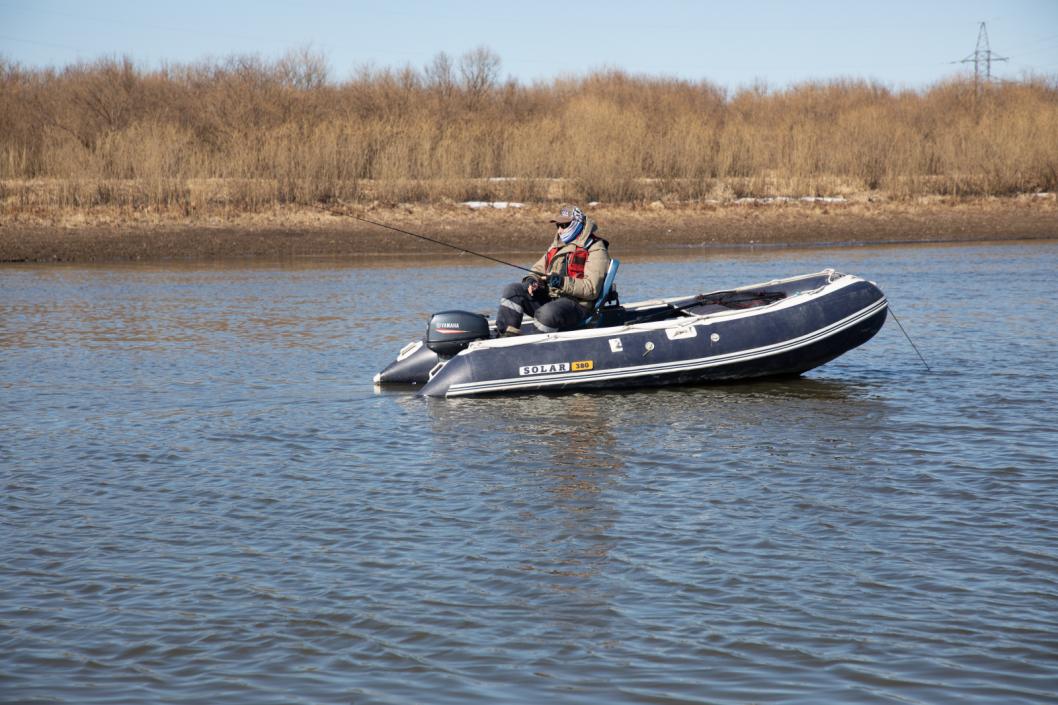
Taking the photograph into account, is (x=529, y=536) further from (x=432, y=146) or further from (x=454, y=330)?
(x=432, y=146)

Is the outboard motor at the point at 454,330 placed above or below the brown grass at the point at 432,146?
below

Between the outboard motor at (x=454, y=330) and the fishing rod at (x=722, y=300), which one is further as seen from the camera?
the fishing rod at (x=722, y=300)

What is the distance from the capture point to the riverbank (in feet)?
78.1

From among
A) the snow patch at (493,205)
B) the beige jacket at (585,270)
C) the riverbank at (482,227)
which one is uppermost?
the snow patch at (493,205)

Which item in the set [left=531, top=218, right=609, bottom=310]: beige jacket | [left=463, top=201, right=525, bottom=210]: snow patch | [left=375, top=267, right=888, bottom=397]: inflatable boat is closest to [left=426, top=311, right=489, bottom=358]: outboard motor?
[left=375, top=267, right=888, bottom=397]: inflatable boat

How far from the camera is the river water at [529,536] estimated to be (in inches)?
179

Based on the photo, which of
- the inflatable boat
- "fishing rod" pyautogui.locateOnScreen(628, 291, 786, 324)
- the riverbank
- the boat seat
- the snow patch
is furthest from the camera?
the snow patch

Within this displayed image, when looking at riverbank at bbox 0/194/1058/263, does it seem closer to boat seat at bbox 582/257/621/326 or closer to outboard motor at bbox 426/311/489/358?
boat seat at bbox 582/257/621/326

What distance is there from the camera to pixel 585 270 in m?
10.1

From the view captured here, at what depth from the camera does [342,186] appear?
2623cm

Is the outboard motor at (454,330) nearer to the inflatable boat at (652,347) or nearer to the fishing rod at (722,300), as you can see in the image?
the inflatable boat at (652,347)

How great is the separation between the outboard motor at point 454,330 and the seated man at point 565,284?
0.78 feet

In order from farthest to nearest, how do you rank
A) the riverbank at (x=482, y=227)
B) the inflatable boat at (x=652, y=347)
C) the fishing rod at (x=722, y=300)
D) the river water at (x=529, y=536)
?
1. the riverbank at (x=482, y=227)
2. the fishing rod at (x=722, y=300)
3. the inflatable boat at (x=652, y=347)
4. the river water at (x=529, y=536)

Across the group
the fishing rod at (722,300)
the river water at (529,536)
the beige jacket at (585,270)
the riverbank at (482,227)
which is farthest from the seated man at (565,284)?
the riverbank at (482,227)
